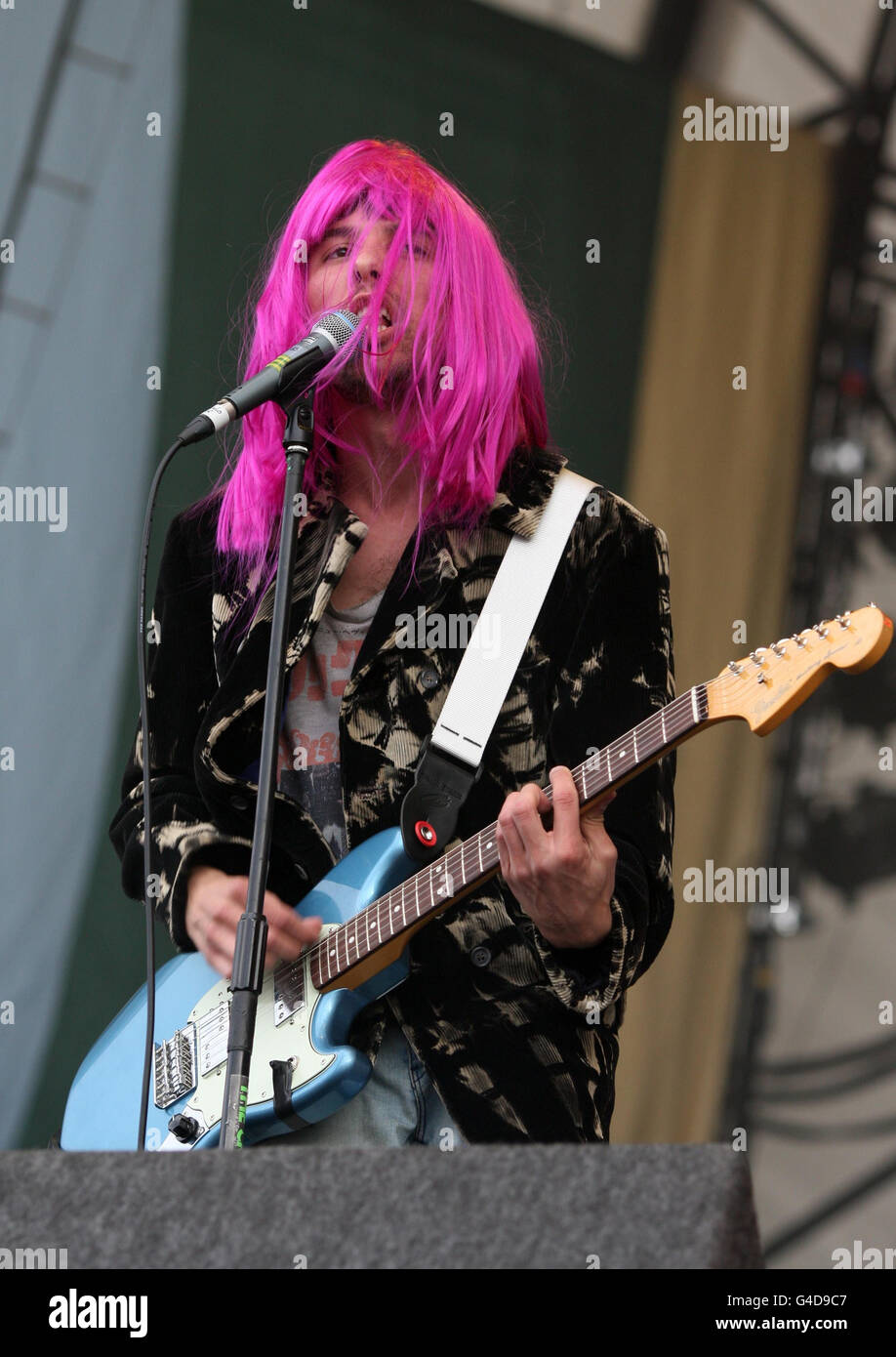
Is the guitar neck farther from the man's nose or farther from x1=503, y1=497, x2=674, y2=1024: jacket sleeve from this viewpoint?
the man's nose

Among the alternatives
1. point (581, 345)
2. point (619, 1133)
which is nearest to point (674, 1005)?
point (619, 1133)

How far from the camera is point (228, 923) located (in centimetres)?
176

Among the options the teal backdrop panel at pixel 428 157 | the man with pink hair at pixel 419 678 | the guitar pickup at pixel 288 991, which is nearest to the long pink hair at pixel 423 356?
the man with pink hair at pixel 419 678

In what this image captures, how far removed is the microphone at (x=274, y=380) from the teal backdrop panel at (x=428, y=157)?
62.9 inches

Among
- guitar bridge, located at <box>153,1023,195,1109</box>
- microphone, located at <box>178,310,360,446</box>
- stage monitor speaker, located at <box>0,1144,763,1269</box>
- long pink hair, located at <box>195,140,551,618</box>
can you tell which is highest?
long pink hair, located at <box>195,140,551,618</box>

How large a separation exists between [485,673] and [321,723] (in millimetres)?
235

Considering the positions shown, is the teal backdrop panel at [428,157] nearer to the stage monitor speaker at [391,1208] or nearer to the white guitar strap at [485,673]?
the white guitar strap at [485,673]

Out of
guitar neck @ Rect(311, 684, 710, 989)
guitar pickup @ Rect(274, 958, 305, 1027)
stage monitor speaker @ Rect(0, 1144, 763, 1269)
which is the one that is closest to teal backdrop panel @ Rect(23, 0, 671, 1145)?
guitar pickup @ Rect(274, 958, 305, 1027)

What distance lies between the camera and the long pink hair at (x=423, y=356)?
6.55 feet

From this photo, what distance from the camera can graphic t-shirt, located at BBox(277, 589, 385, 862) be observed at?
1917 millimetres

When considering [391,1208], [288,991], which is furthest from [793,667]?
Result: [391,1208]

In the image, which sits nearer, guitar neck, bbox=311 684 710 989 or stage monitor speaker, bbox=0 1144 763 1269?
stage monitor speaker, bbox=0 1144 763 1269

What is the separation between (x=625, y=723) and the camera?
1.83 metres

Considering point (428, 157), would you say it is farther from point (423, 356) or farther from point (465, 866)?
point (465, 866)
